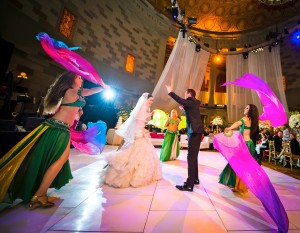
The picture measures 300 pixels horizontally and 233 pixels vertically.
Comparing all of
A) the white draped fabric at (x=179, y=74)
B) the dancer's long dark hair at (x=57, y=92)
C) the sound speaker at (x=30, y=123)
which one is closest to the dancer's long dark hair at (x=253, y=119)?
the dancer's long dark hair at (x=57, y=92)

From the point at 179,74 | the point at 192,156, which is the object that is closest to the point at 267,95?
the point at 192,156

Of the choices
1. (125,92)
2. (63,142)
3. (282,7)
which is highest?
(282,7)

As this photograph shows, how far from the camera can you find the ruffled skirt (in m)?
2.46

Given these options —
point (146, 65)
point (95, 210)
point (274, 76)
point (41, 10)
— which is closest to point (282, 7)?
point (274, 76)

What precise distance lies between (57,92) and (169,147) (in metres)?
3.51

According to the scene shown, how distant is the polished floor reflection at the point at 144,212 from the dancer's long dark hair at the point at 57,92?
3.35 ft

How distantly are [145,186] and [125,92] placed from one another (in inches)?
310

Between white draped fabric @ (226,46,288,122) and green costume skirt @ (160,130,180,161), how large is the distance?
450 centimetres

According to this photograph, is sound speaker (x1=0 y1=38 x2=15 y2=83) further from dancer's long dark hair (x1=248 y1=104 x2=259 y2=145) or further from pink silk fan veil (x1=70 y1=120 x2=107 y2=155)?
dancer's long dark hair (x1=248 y1=104 x2=259 y2=145)

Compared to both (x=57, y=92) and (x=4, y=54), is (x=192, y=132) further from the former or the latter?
(x=4, y=54)

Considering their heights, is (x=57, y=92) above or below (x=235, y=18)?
below

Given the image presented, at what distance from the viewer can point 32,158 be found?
1683mm

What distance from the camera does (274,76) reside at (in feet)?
24.3

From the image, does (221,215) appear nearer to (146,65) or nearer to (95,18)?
(95,18)
